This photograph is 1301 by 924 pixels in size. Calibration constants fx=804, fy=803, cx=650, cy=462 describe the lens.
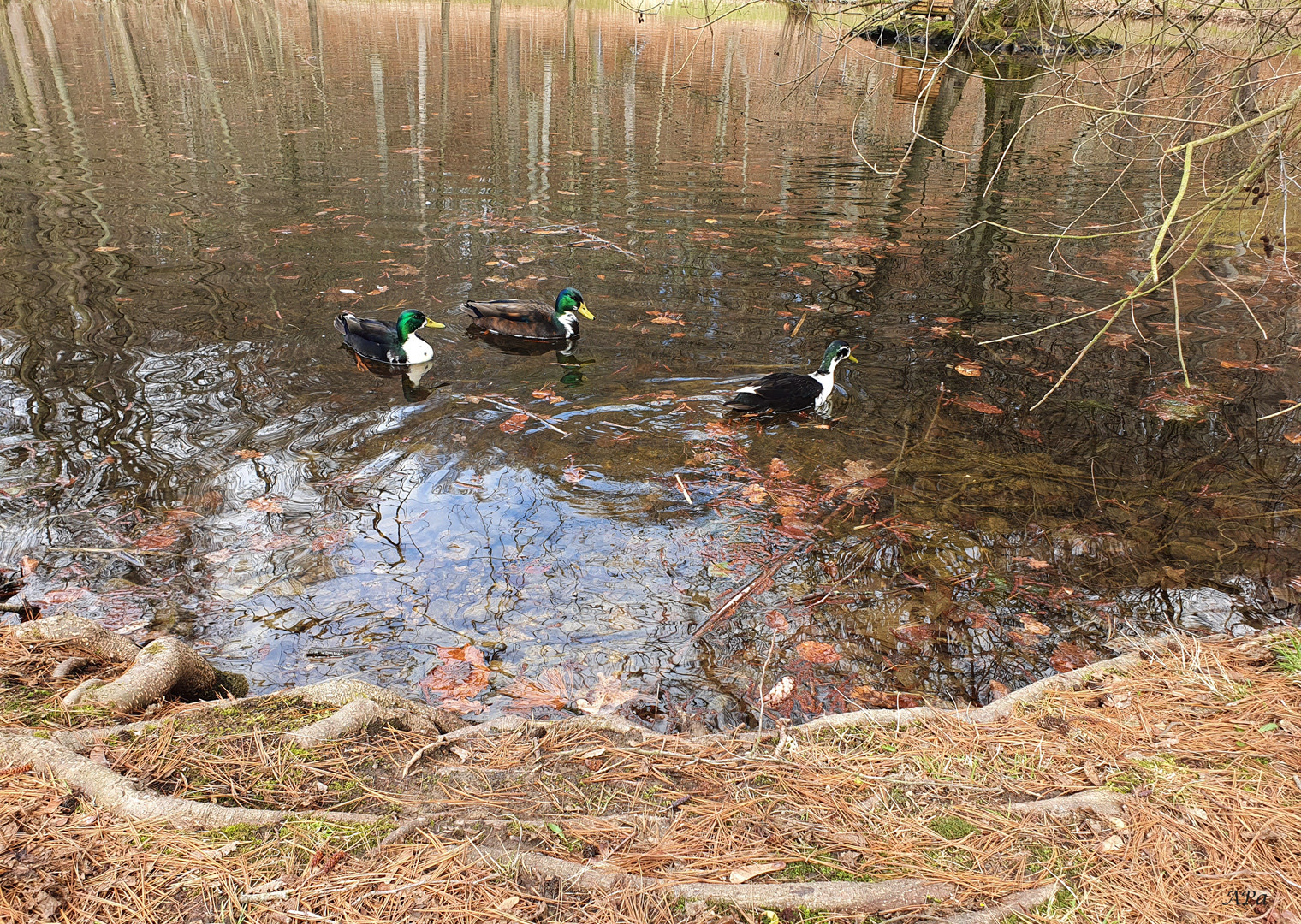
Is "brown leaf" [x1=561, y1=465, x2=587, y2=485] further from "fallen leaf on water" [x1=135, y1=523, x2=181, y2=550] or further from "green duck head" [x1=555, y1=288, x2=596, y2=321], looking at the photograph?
"green duck head" [x1=555, y1=288, x2=596, y2=321]

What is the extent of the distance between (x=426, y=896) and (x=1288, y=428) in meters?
7.40

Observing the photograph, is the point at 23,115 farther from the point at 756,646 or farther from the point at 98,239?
Result: the point at 756,646

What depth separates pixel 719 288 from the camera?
Answer: 915cm

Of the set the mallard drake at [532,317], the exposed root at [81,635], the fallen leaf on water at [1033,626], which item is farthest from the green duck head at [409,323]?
the fallen leaf on water at [1033,626]

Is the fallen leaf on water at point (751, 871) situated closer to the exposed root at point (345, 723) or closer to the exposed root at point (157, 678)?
the exposed root at point (345, 723)

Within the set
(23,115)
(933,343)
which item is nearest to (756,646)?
(933,343)


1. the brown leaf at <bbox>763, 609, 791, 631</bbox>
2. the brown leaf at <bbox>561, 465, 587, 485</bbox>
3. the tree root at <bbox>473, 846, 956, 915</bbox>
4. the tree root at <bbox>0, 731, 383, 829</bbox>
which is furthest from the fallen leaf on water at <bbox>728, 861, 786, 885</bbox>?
the brown leaf at <bbox>561, 465, 587, 485</bbox>

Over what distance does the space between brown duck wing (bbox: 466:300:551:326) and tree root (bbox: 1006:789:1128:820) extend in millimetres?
6279

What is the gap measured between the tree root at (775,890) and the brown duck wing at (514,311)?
20.4 ft

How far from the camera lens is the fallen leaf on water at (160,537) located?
490 centimetres

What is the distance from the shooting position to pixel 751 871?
2318 millimetres

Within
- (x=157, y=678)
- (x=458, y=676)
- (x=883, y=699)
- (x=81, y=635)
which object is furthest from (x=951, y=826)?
(x=81, y=635)

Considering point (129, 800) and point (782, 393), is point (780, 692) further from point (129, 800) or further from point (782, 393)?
Answer: point (782, 393)

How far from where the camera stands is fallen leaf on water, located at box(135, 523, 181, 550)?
490cm
